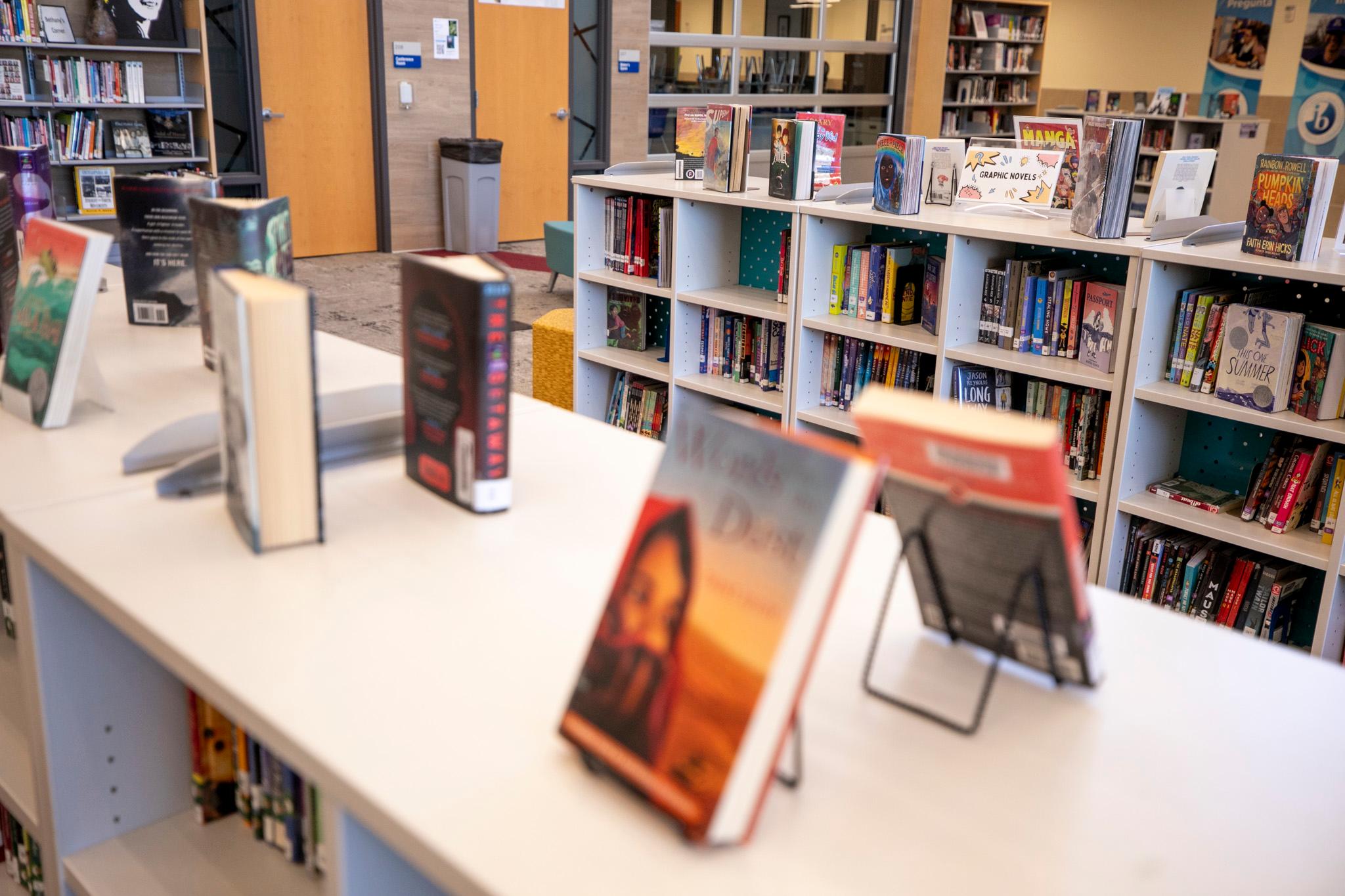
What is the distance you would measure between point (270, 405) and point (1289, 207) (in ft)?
7.77

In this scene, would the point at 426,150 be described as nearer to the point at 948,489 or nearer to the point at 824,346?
the point at 824,346

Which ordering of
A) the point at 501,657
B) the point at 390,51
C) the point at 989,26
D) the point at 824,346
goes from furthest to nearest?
the point at 989,26 → the point at 390,51 → the point at 824,346 → the point at 501,657

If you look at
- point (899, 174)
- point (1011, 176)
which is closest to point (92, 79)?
point (899, 174)

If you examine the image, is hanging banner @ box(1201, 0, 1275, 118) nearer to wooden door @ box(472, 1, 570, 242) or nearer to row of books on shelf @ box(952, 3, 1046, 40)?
row of books on shelf @ box(952, 3, 1046, 40)

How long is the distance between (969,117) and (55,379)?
1131 cm

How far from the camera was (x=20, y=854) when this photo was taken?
185 cm

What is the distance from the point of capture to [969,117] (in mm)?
11695

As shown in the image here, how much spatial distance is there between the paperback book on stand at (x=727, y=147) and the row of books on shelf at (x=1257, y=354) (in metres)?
1.43

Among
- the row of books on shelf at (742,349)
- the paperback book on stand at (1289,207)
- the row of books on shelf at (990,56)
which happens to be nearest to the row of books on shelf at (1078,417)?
the paperback book on stand at (1289,207)

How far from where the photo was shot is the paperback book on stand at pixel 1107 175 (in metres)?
2.86

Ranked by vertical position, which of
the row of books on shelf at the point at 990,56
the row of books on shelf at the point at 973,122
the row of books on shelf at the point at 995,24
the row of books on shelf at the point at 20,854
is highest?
the row of books on shelf at the point at 995,24

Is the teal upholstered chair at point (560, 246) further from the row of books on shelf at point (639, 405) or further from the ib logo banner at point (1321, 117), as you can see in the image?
the ib logo banner at point (1321, 117)

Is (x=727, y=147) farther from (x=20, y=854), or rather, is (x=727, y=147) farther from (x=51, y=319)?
(x=20, y=854)

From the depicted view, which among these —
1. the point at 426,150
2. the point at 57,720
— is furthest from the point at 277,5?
the point at 57,720
